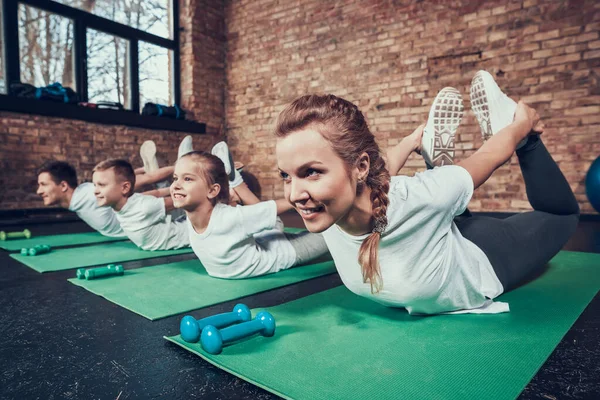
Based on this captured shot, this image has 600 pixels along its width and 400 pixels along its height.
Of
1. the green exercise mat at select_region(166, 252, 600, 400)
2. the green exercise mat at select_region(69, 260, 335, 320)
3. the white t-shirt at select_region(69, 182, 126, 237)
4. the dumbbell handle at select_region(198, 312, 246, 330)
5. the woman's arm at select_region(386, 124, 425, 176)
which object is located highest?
the woman's arm at select_region(386, 124, 425, 176)

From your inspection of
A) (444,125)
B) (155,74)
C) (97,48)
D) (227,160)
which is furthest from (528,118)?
(155,74)

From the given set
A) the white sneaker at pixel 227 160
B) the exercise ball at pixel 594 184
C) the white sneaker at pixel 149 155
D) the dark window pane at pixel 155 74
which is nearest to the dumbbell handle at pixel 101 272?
the white sneaker at pixel 227 160

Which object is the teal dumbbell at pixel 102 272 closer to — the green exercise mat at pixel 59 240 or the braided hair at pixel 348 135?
the green exercise mat at pixel 59 240

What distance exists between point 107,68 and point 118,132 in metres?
1.01

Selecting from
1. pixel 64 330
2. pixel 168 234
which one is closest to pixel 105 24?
pixel 168 234

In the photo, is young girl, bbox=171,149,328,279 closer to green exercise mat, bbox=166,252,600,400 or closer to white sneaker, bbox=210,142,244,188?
green exercise mat, bbox=166,252,600,400

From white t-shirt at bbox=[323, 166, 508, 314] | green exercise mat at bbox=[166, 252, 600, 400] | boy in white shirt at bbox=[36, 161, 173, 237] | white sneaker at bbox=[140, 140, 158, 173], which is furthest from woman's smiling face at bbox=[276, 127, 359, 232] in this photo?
white sneaker at bbox=[140, 140, 158, 173]

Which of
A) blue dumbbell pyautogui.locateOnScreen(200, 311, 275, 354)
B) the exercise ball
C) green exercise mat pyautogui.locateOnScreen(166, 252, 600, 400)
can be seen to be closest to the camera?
green exercise mat pyautogui.locateOnScreen(166, 252, 600, 400)

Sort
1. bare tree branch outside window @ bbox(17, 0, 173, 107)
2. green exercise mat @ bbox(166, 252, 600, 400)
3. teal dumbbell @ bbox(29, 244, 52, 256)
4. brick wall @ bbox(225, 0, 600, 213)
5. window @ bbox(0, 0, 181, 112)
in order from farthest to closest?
1. bare tree branch outside window @ bbox(17, 0, 173, 107)
2. window @ bbox(0, 0, 181, 112)
3. brick wall @ bbox(225, 0, 600, 213)
4. teal dumbbell @ bbox(29, 244, 52, 256)
5. green exercise mat @ bbox(166, 252, 600, 400)

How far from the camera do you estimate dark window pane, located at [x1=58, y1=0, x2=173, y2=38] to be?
5818 millimetres

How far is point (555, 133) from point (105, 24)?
6.31 metres

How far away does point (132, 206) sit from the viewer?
9.84 feet

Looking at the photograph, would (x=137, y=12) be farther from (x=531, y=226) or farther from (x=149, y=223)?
(x=531, y=226)

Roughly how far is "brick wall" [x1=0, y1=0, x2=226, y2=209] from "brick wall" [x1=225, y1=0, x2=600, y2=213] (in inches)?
11.7
